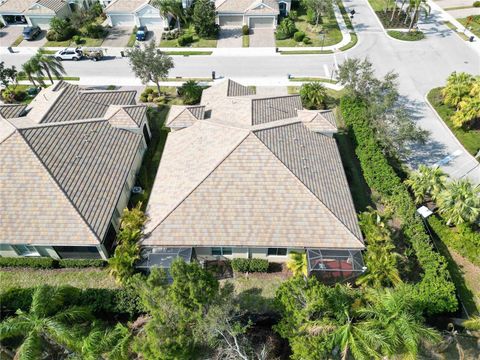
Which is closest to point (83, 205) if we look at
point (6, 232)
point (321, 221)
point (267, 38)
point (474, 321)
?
point (6, 232)

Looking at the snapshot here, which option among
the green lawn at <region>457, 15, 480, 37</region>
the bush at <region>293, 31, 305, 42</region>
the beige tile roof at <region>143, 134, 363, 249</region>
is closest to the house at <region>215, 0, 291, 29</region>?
the bush at <region>293, 31, 305, 42</region>

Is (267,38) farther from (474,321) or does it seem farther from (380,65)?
(474,321)

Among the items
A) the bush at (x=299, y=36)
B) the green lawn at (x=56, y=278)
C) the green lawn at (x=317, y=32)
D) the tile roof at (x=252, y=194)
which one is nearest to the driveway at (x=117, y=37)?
the green lawn at (x=317, y=32)

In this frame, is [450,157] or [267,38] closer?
[450,157]

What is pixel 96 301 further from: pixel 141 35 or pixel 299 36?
pixel 299 36

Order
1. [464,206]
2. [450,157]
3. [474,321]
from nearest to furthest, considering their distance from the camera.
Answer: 1. [474,321]
2. [464,206]
3. [450,157]

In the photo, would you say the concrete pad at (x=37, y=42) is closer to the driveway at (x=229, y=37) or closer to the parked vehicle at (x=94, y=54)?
the parked vehicle at (x=94, y=54)
